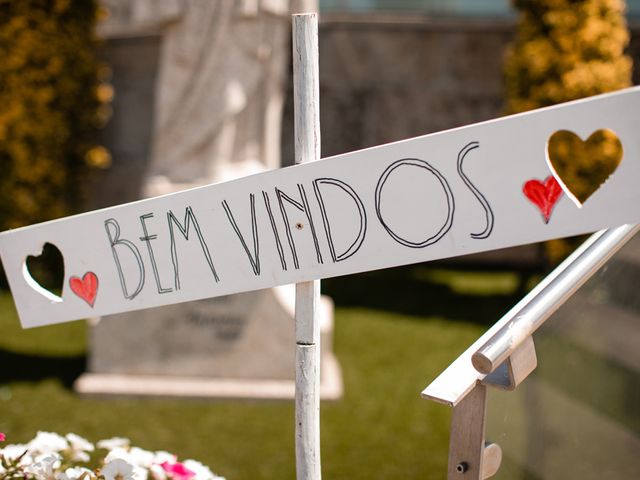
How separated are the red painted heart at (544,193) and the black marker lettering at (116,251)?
2.25 ft

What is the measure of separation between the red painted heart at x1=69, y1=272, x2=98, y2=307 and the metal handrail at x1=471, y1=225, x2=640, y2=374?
69cm

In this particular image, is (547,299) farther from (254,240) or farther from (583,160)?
(583,160)

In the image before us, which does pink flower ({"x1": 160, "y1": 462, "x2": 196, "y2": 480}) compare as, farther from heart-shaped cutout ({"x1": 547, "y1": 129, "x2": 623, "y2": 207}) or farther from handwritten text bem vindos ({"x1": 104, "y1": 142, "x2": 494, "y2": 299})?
heart-shaped cutout ({"x1": 547, "y1": 129, "x2": 623, "y2": 207})

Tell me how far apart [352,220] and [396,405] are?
9.99ft

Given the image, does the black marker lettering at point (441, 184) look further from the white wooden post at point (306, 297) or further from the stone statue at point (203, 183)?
the stone statue at point (203, 183)

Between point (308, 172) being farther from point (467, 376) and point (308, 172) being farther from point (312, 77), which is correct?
point (467, 376)

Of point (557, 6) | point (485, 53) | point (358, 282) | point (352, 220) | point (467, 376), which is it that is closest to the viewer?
point (352, 220)

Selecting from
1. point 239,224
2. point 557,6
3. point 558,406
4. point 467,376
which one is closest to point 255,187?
point 239,224

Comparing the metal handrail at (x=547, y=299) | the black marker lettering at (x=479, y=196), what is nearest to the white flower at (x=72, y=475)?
the metal handrail at (x=547, y=299)

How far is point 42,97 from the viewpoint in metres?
6.24

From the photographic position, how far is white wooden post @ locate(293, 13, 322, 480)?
4.41ft

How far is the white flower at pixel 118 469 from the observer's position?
4.74 ft

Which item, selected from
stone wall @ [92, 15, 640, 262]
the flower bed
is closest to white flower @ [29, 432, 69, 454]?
the flower bed

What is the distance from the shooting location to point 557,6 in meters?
5.93
